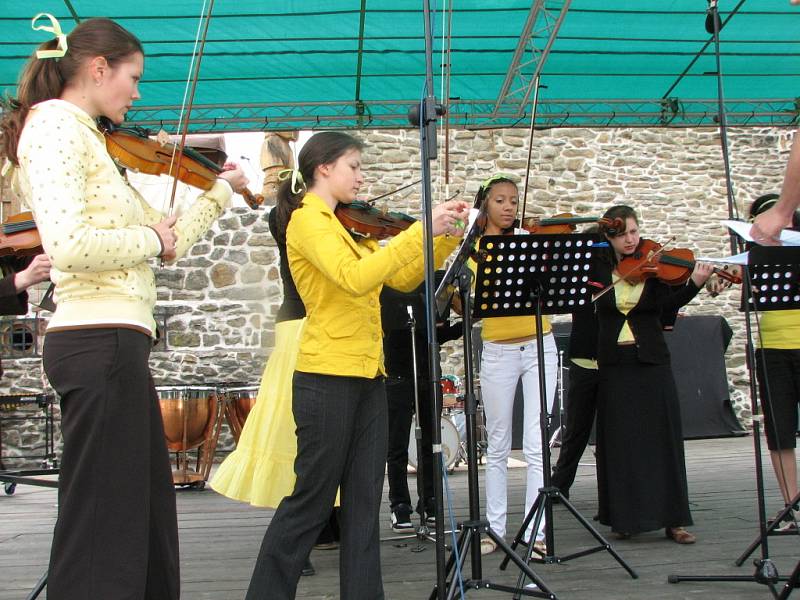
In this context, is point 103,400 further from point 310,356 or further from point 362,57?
point 362,57

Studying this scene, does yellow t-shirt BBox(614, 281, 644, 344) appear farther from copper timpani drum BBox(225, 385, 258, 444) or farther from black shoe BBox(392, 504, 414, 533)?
copper timpani drum BBox(225, 385, 258, 444)

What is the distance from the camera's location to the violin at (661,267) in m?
3.91

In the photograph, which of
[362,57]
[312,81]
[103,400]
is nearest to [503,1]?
[362,57]

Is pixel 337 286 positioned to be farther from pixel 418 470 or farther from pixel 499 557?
pixel 418 470

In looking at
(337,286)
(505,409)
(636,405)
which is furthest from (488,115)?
(337,286)

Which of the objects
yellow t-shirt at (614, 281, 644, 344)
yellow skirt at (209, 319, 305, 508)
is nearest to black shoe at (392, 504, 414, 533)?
yellow skirt at (209, 319, 305, 508)

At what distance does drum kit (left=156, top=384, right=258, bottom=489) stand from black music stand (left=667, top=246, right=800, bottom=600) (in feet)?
12.5

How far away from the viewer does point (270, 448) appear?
10.5 ft

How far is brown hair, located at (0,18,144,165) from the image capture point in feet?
6.63

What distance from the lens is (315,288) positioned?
256 centimetres

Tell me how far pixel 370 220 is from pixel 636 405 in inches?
61.8

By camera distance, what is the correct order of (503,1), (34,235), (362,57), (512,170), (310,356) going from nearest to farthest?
(310,356), (34,235), (503,1), (362,57), (512,170)

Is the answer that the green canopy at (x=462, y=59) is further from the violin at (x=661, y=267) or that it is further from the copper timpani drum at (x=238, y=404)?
the copper timpani drum at (x=238, y=404)

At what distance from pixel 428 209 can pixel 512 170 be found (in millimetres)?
7663
